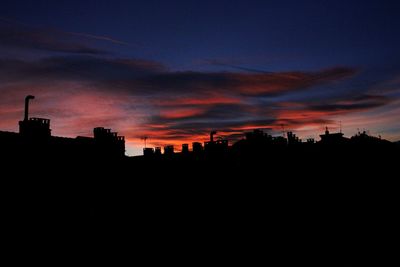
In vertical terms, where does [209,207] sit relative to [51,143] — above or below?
below

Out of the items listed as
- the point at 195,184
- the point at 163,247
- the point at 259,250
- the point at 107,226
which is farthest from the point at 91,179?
the point at 259,250

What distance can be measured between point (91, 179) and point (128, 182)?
9.75 ft

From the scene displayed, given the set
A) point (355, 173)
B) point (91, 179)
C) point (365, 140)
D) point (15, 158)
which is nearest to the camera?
point (15, 158)

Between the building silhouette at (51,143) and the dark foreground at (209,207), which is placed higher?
the building silhouette at (51,143)

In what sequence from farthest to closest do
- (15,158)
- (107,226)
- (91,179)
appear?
(91,179), (107,226), (15,158)

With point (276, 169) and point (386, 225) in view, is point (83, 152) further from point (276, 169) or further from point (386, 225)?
point (386, 225)

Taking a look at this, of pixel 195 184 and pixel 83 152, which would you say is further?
pixel 195 184

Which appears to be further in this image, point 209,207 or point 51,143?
point 209,207

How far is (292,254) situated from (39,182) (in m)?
15.2

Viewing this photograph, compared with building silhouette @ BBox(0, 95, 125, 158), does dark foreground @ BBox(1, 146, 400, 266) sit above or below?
below

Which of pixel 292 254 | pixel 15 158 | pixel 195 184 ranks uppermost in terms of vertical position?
pixel 15 158

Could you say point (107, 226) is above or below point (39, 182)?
below

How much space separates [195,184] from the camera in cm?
2675

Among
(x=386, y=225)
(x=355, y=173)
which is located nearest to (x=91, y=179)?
(x=386, y=225)
